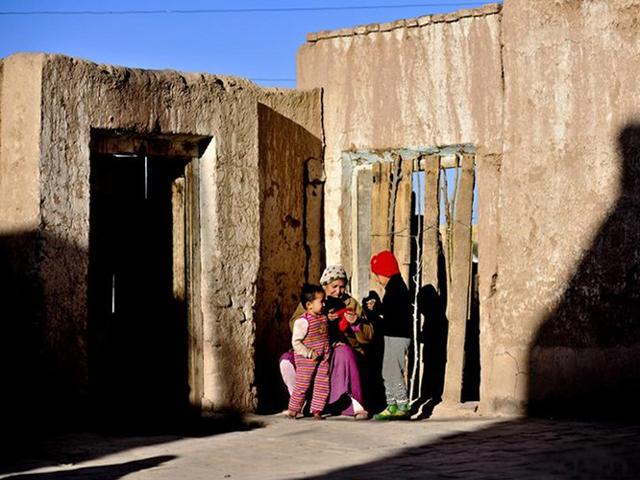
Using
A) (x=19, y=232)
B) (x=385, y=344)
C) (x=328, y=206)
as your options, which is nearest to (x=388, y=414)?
(x=385, y=344)

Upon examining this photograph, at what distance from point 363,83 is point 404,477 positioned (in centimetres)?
467

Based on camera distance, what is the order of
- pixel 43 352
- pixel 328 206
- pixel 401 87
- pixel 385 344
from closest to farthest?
pixel 43 352
pixel 385 344
pixel 401 87
pixel 328 206

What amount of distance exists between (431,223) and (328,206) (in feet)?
3.16

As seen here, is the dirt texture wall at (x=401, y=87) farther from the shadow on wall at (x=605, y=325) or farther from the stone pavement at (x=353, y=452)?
the stone pavement at (x=353, y=452)

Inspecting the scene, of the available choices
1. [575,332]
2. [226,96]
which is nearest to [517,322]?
[575,332]

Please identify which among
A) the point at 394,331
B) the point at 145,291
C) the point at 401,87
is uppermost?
the point at 401,87

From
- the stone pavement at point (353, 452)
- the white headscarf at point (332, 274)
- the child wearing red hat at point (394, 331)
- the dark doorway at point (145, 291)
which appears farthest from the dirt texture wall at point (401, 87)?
the stone pavement at point (353, 452)

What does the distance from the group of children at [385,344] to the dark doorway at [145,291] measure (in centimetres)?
96

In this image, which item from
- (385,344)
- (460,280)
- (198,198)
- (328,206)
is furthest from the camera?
(328,206)

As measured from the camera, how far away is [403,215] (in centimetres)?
1013

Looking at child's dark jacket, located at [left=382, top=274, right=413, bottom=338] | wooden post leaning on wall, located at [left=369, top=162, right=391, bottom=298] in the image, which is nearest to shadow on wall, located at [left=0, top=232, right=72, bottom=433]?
child's dark jacket, located at [left=382, top=274, right=413, bottom=338]

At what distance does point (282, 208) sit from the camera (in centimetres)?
1003

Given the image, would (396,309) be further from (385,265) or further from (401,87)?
(401,87)

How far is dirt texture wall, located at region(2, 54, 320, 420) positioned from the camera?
8.56 meters
